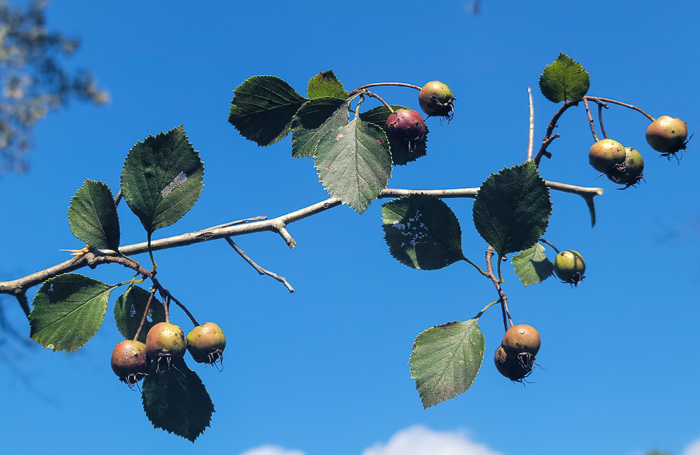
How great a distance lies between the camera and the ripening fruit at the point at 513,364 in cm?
150

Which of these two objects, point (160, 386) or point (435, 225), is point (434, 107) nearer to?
point (435, 225)

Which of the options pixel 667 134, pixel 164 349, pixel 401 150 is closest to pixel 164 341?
pixel 164 349

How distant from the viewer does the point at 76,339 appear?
170 centimetres

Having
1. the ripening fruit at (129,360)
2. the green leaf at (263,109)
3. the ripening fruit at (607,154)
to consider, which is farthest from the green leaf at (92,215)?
the ripening fruit at (607,154)

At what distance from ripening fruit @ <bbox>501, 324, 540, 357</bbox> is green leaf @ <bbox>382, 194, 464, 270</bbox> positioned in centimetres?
23

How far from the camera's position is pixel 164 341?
5.21 feet

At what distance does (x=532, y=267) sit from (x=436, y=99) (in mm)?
690

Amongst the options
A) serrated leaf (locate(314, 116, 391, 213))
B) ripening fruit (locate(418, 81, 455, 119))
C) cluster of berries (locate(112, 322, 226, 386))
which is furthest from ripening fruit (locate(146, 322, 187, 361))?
ripening fruit (locate(418, 81, 455, 119))

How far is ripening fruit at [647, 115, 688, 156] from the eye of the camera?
1.92 meters

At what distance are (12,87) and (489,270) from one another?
1483 cm

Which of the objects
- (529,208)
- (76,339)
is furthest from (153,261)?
(529,208)

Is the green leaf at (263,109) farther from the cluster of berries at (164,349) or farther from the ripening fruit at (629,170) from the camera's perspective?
the ripening fruit at (629,170)

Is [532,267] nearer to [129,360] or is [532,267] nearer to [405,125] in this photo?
[405,125]

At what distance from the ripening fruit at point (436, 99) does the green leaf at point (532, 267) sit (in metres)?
0.59
